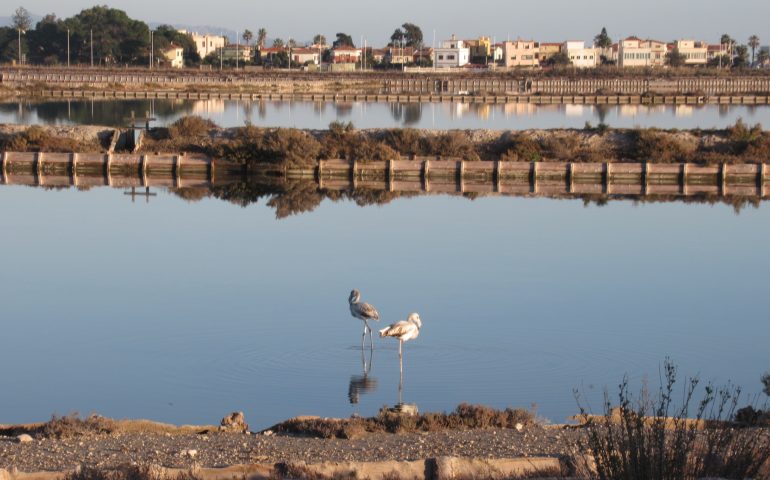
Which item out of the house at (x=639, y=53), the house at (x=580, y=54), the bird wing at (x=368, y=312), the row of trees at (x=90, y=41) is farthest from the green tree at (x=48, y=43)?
the bird wing at (x=368, y=312)

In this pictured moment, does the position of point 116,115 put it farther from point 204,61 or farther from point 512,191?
point 204,61

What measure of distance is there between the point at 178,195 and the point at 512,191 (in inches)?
323

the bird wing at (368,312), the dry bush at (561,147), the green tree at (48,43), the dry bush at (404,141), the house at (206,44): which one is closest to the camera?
the bird wing at (368,312)

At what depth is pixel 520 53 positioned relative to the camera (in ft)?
526

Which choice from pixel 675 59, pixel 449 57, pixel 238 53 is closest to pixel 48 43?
pixel 238 53

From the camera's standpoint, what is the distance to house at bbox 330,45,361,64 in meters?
160

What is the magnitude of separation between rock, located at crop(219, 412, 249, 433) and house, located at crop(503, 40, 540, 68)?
492 ft

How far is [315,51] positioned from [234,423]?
163 m

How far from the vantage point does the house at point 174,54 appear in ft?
470

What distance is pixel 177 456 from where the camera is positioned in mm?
9508

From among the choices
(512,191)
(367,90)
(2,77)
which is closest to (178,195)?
(512,191)

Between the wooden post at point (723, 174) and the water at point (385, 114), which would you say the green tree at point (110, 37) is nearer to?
the water at point (385, 114)

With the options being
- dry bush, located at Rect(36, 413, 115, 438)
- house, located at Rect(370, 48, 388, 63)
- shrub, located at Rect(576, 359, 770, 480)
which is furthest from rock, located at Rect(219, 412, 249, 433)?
house, located at Rect(370, 48, 388, 63)

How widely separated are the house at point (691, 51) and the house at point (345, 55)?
134 feet
